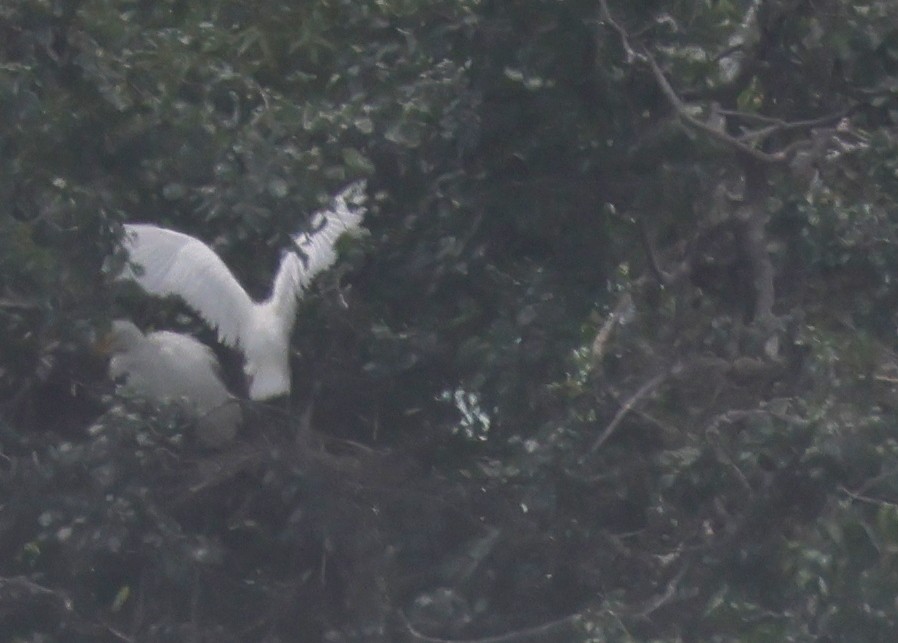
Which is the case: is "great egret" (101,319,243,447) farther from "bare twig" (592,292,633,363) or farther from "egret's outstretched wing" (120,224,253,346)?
"bare twig" (592,292,633,363)

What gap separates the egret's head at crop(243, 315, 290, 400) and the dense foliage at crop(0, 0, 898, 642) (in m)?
0.08

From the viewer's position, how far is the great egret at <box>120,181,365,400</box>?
14.6ft

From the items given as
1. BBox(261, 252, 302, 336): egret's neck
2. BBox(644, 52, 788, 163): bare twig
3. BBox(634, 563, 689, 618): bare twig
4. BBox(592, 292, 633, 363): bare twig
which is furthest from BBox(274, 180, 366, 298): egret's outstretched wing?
BBox(634, 563, 689, 618): bare twig

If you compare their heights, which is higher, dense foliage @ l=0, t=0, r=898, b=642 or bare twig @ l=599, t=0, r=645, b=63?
bare twig @ l=599, t=0, r=645, b=63

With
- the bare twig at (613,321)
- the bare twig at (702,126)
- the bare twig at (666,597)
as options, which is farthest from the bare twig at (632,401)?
the bare twig at (702,126)

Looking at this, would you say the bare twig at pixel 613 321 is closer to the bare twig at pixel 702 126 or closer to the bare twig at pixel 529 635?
the bare twig at pixel 702 126

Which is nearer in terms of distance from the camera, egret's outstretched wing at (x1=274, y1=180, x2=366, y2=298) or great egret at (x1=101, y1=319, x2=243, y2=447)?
egret's outstretched wing at (x1=274, y1=180, x2=366, y2=298)

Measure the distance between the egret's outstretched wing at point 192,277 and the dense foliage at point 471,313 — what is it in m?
0.12

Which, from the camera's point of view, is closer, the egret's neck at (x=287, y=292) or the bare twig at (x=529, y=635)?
the bare twig at (x=529, y=635)

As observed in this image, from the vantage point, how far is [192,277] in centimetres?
468

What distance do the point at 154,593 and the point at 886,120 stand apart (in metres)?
2.26

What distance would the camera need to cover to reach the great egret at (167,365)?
506cm

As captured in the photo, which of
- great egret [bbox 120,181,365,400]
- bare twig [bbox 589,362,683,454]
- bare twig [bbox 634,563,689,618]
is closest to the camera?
bare twig [bbox 634,563,689,618]

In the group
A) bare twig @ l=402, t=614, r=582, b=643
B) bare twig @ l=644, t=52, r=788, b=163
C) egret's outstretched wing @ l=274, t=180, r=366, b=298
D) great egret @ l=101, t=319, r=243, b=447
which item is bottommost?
bare twig @ l=402, t=614, r=582, b=643
